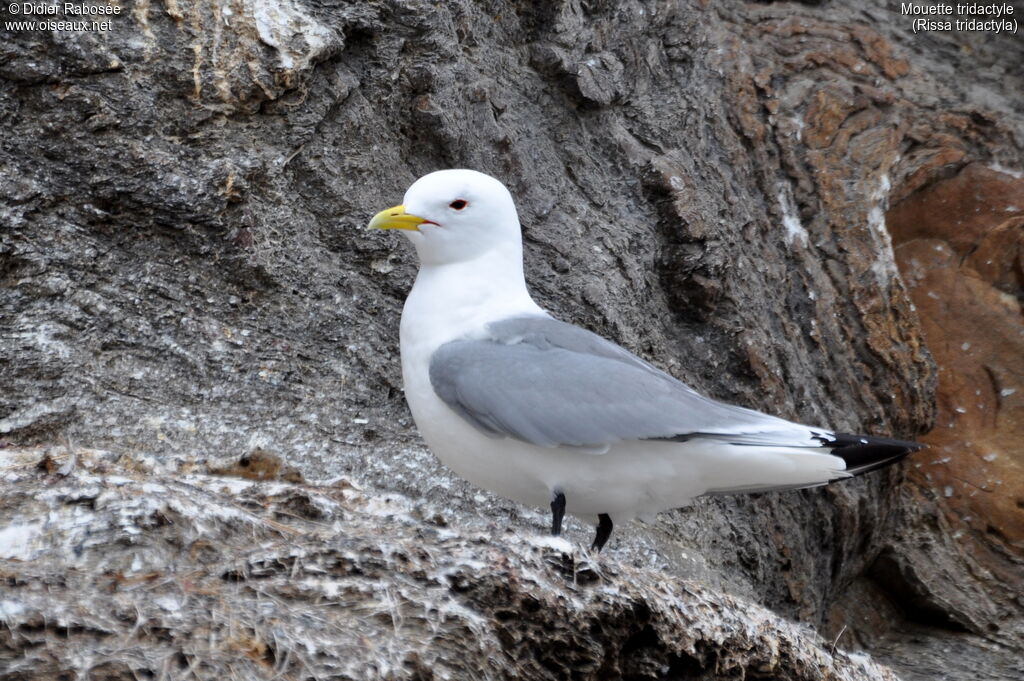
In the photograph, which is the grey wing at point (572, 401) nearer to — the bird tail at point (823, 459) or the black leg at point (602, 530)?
the bird tail at point (823, 459)

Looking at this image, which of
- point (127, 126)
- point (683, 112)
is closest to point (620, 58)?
point (683, 112)

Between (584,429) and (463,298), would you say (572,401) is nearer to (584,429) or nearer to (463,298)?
(584,429)

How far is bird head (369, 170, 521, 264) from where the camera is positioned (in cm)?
394

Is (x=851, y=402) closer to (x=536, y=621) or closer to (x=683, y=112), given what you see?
(x=683, y=112)

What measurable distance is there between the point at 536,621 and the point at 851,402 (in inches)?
133

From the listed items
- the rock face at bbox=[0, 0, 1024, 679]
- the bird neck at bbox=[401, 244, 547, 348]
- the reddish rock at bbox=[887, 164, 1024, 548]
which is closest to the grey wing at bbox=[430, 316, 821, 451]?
the bird neck at bbox=[401, 244, 547, 348]

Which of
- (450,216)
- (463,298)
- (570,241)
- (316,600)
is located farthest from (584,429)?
(570,241)

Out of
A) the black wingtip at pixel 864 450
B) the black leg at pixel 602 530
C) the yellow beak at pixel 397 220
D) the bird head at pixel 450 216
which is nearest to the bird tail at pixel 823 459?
the black wingtip at pixel 864 450

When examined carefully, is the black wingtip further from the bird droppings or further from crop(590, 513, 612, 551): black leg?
crop(590, 513, 612, 551): black leg

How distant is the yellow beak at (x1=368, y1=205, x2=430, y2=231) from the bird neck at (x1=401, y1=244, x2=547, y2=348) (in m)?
0.15

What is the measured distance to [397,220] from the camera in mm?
3924

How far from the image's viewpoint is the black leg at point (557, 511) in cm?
350

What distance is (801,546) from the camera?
548 cm

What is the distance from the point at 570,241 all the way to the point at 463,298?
1.45 meters
